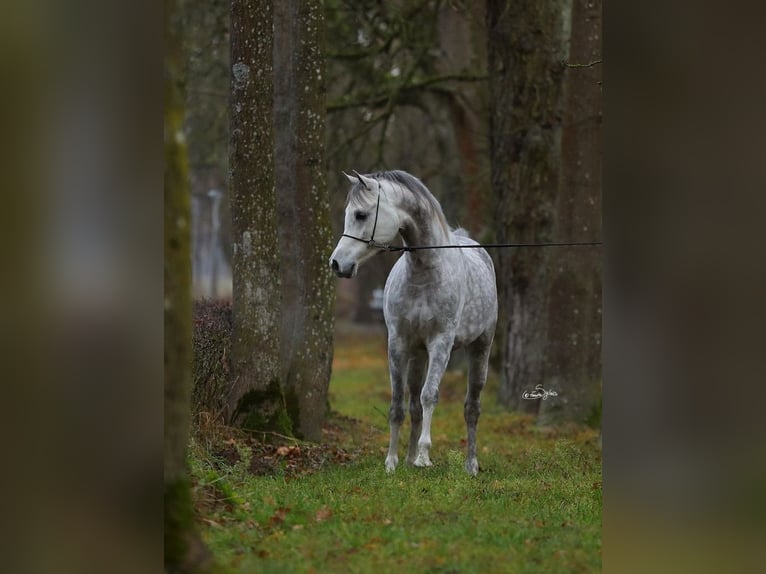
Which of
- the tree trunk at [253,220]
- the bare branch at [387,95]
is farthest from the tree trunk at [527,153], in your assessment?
the tree trunk at [253,220]

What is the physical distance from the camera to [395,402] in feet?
27.5

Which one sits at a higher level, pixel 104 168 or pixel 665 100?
pixel 665 100

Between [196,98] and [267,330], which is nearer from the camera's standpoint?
[267,330]

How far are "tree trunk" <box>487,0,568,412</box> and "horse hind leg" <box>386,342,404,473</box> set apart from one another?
4.93 metres

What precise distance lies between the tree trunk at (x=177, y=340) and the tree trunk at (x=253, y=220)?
13.2 ft

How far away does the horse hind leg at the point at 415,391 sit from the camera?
337 inches

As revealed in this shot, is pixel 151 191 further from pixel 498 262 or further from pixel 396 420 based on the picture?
pixel 498 262

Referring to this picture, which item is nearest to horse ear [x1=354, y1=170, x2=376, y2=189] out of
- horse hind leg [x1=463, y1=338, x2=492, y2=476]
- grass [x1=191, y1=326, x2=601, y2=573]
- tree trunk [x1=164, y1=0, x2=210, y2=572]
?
horse hind leg [x1=463, y1=338, x2=492, y2=476]

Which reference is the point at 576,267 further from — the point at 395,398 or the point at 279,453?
the point at 279,453

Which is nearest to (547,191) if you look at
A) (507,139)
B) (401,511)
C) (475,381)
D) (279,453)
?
(507,139)

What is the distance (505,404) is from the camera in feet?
45.3

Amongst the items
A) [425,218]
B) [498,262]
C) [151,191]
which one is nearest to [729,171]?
[151,191]

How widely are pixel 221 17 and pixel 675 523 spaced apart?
12.9 meters

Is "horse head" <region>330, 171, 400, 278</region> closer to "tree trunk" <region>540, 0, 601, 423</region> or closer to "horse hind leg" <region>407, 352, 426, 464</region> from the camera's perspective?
"horse hind leg" <region>407, 352, 426, 464</region>
